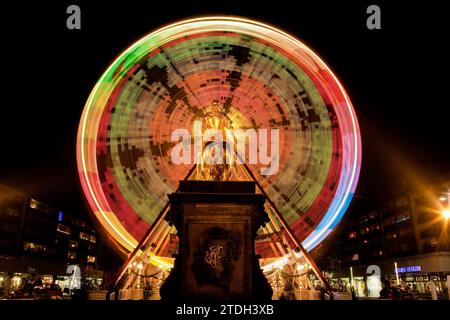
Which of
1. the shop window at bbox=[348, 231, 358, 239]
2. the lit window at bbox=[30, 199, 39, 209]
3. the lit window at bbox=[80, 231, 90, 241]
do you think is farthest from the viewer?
the shop window at bbox=[348, 231, 358, 239]

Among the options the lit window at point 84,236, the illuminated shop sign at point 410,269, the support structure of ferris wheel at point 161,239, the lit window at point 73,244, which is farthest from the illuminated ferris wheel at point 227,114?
the lit window at point 84,236

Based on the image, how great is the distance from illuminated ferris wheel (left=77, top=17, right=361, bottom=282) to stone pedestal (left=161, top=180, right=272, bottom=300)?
5452mm

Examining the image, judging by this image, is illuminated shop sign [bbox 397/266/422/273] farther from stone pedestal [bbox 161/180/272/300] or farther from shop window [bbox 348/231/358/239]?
stone pedestal [bbox 161/180/272/300]

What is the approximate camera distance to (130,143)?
15773 mm

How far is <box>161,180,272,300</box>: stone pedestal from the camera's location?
8.24 meters

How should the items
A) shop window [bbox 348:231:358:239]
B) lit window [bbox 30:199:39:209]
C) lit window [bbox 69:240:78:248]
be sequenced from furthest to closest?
shop window [bbox 348:231:358:239] → lit window [bbox 69:240:78:248] → lit window [bbox 30:199:39:209]

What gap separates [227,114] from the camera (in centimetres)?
1408

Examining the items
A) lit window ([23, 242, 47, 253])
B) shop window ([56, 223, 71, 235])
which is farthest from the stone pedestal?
shop window ([56, 223, 71, 235])

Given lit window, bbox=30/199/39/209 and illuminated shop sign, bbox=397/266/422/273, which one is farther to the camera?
lit window, bbox=30/199/39/209

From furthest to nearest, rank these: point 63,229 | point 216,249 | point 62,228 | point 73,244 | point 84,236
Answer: point 84,236 < point 73,244 < point 63,229 < point 62,228 < point 216,249

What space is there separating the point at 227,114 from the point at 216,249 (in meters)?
6.82

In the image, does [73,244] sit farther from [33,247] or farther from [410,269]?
[410,269]

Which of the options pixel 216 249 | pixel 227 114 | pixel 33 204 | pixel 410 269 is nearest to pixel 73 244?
pixel 33 204
